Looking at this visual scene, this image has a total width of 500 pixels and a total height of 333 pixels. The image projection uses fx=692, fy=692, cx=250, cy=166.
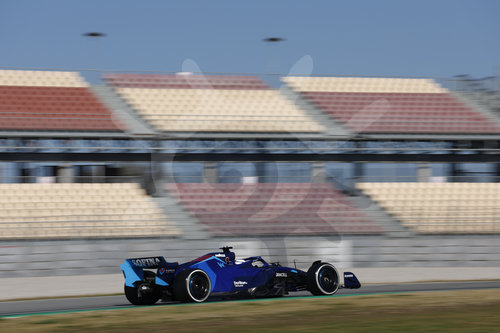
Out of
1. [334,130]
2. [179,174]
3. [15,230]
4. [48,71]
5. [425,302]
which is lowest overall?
[425,302]

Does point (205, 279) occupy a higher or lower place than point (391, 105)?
lower

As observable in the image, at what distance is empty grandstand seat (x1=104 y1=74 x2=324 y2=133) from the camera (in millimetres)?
24484

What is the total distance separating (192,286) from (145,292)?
0.88 m

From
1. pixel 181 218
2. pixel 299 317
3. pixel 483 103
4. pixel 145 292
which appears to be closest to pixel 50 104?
pixel 181 218

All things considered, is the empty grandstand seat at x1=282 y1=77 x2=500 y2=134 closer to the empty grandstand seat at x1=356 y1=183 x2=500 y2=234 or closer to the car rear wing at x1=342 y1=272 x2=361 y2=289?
the empty grandstand seat at x1=356 y1=183 x2=500 y2=234

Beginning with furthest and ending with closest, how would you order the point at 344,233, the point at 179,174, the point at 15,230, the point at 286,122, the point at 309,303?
1. the point at 286,122
2. the point at 179,174
3. the point at 344,233
4. the point at 15,230
5. the point at 309,303

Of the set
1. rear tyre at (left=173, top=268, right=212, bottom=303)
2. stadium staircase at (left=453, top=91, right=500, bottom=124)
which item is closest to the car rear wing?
rear tyre at (left=173, top=268, right=212, bottom=303)

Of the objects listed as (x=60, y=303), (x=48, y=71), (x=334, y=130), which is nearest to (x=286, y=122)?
(x=334, y=130)

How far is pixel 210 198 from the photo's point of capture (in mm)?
21484

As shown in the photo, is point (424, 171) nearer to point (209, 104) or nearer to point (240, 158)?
point (240, 158)

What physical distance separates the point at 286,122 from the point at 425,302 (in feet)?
48.0

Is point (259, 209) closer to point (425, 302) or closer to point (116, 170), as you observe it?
point (116, 170)

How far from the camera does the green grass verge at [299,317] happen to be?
8539 mm

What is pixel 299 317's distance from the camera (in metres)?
9.35
